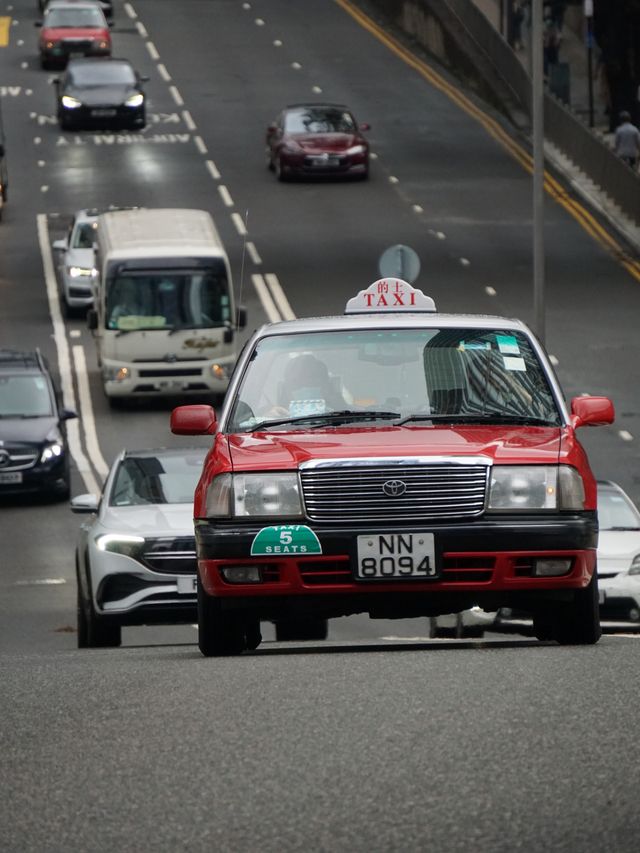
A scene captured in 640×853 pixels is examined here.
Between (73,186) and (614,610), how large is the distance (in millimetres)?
33129

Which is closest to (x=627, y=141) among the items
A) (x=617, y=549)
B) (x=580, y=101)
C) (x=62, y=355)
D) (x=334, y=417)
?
(x=580, y=101)

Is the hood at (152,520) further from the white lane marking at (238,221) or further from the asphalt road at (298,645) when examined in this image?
the white lane marking at (238,221)

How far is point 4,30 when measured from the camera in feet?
239

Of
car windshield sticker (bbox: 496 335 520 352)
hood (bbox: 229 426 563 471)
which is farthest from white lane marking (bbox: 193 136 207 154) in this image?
hood (bbox: 229 426 563 471)

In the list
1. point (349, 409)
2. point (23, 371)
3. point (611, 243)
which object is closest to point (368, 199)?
point (611, 243)

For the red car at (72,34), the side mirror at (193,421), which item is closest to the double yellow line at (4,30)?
the red car at (72,34)

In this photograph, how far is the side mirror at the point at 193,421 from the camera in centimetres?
1105

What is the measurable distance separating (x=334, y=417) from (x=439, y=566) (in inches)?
42.4

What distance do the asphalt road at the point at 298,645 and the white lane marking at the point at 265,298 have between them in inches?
5.3

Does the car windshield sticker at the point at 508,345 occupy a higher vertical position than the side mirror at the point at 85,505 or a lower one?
higher

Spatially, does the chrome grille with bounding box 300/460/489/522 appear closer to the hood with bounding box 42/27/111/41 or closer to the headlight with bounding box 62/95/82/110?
the headlight with bounding box 62/95/82/110

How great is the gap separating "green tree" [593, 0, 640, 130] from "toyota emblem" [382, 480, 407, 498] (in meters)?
38.2

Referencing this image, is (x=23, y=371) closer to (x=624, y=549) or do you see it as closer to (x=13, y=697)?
(x=624, y=549)

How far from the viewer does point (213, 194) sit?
48188mm
